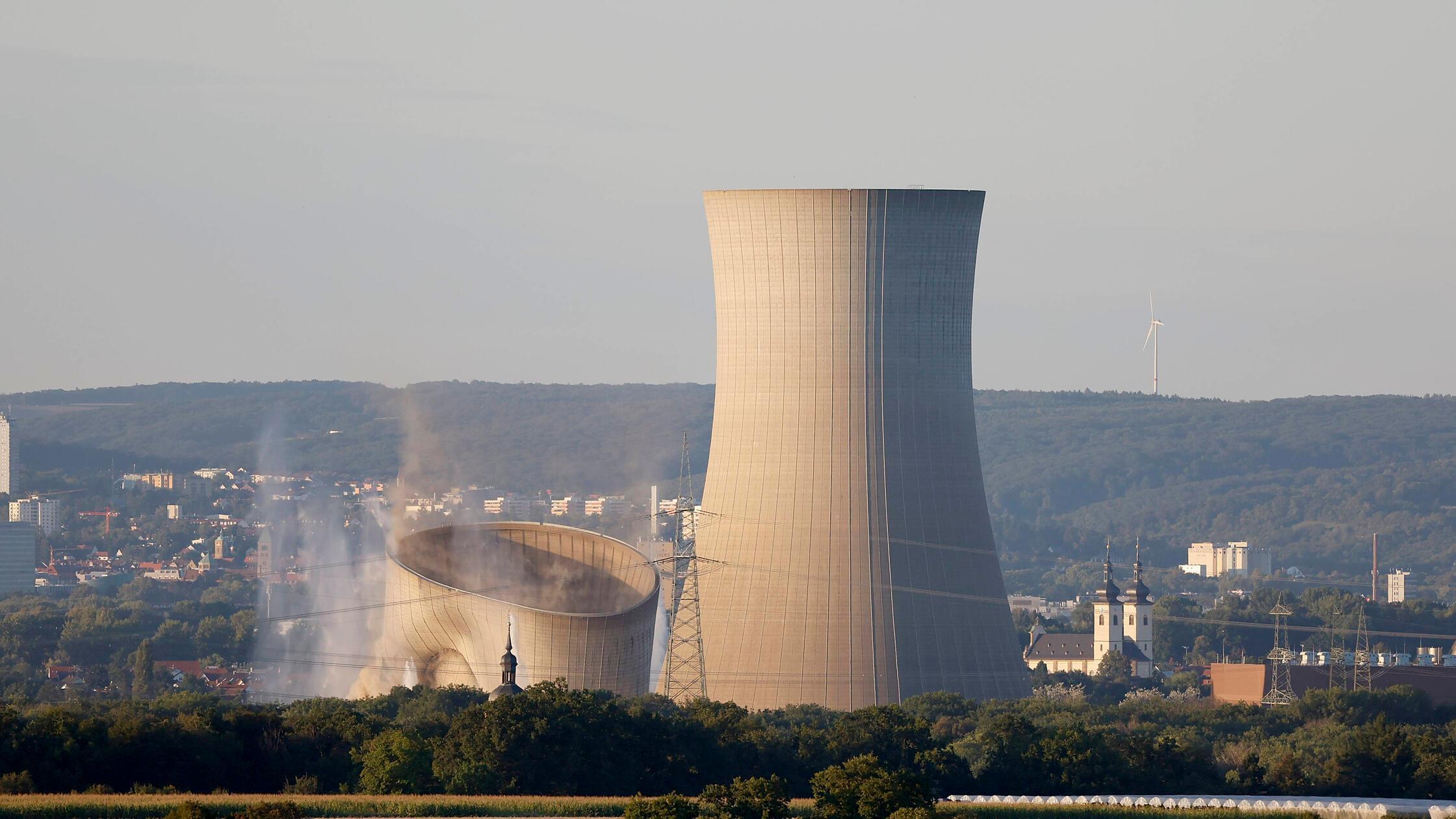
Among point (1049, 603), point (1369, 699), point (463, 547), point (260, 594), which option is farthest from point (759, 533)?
point (1049, 603)

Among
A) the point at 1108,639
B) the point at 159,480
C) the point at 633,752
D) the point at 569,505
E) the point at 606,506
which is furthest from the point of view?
the point at 159,480

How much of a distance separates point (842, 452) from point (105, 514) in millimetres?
114724

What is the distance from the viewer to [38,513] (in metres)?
155

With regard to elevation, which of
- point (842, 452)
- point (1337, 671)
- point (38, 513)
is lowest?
point (1337, 671)

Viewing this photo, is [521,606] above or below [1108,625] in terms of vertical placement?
above

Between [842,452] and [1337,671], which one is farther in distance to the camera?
[1337,671]

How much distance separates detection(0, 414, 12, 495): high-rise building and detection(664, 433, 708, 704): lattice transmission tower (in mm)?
122866

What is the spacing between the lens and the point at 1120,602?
325 ft

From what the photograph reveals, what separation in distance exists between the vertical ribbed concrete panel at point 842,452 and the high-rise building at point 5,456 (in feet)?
411

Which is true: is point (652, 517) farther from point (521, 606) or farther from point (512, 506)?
point (512, 506)

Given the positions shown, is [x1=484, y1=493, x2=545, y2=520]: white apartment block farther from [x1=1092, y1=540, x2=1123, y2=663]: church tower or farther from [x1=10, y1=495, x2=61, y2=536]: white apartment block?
[x1=10, y1=495, x2=61, y2=536]: white apartment block

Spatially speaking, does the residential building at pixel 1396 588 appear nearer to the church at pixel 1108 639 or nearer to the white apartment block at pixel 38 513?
the church at pixel 1108 639

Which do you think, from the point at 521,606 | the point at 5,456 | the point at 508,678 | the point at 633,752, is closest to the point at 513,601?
the point at 521,606

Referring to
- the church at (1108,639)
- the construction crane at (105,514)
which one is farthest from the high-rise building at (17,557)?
the church at (1108,639)
